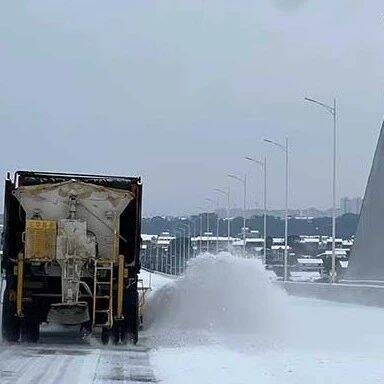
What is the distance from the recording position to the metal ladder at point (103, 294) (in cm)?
1861

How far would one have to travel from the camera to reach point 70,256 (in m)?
18.5

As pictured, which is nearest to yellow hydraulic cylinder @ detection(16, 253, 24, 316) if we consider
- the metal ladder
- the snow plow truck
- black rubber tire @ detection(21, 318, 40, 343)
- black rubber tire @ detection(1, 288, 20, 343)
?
the snow plow truck

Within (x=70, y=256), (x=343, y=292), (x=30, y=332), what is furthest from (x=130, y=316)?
(x=343, y=292)

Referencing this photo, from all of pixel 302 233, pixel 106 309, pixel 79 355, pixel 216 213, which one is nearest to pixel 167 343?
pixel 106 309

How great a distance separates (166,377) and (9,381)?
2.13 metres

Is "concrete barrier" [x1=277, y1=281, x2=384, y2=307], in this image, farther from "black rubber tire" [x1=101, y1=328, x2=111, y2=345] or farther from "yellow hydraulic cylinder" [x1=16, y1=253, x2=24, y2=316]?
"yellow hydraulic cylinder" [x1=16, y1=253, x2=24, y2=316]

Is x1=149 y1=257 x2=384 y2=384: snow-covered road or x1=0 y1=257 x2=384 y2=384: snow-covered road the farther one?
x1=149 y1=257 x2=384 y2=384: snow-covered road

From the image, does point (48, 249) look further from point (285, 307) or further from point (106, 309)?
point (285, 307)

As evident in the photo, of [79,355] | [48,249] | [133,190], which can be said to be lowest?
[79,355]

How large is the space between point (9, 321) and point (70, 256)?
180cm

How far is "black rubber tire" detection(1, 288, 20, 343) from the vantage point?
1875 centimetres

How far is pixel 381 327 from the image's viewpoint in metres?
25.4

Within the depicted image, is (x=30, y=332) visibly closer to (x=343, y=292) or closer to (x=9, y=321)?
(x=9, y=321)

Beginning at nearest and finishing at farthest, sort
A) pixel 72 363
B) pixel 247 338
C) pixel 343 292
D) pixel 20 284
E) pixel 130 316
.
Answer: pixel 72 363, pixel 20 284, pixel 130 316, pixel 247 338, pixel 343 292
